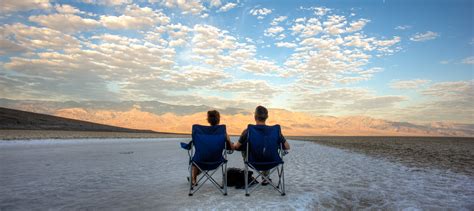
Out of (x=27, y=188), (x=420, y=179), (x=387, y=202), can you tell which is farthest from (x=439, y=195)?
(x=27, y=188)

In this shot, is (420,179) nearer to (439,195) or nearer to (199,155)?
(439,195)

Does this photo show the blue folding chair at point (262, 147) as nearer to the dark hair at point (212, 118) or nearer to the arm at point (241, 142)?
the arm at point (241, 142)

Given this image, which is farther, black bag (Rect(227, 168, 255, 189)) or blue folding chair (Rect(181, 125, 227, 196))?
black bag (Rect(227, 168, 255, 189))

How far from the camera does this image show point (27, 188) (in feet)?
17.0

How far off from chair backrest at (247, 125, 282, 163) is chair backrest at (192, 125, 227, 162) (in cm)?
45

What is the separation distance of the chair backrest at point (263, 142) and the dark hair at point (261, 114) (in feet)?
1.18

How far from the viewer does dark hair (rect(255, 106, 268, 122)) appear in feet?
16.6

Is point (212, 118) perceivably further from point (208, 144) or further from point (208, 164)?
point (208, 164)

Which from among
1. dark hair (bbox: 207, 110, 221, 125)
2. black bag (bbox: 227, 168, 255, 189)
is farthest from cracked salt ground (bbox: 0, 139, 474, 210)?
dark hair (bbox: 207, 110, 221, 125)

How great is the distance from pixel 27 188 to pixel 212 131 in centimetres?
353

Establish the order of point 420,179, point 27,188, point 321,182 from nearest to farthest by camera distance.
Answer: point 27,188
point 321,182
point 420,179

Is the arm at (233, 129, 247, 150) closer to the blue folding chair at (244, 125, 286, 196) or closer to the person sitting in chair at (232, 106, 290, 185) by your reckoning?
the person sitting in chair at (232, 106, 290, 185)

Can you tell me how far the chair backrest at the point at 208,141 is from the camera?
15.4 feet

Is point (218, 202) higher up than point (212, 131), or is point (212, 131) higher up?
point (212, 131)
